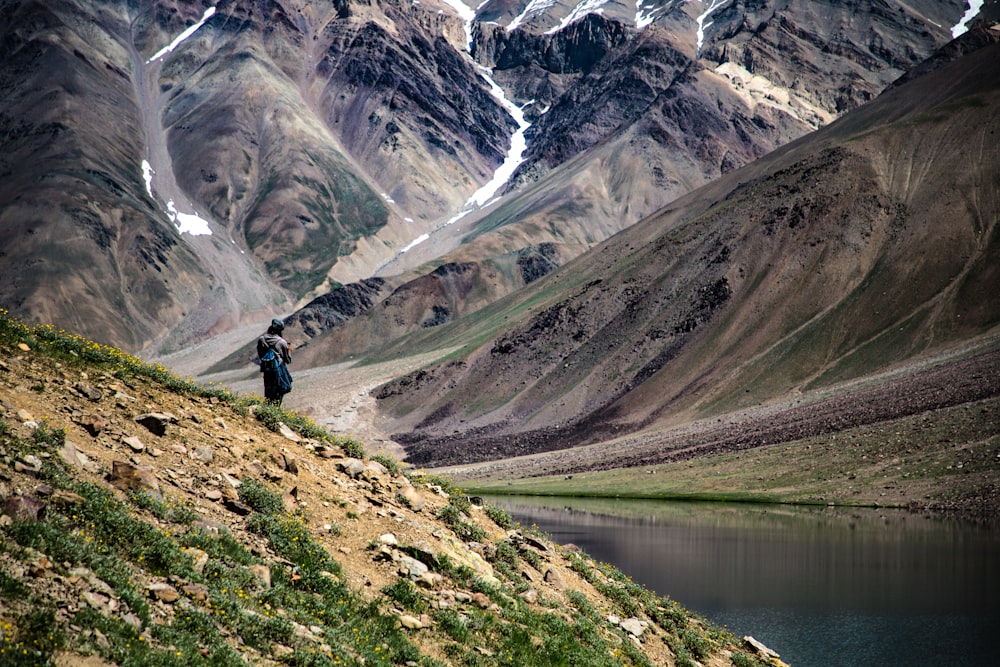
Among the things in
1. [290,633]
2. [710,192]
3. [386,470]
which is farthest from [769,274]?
[290,633]

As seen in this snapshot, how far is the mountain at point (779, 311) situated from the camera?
105 m

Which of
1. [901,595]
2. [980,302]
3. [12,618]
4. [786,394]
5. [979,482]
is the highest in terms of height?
[980,302]

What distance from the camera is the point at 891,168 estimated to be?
135 m

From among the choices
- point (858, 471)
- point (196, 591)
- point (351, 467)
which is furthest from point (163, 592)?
point (858, 471)

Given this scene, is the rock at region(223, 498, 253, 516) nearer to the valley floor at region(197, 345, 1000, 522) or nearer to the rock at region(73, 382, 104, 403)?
the rock at region(73, 382, 104, 403)

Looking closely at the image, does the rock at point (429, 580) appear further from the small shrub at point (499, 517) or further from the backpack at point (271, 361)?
the backpack at point (271, 361)

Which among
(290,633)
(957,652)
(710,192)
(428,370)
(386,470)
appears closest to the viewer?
(290,633)

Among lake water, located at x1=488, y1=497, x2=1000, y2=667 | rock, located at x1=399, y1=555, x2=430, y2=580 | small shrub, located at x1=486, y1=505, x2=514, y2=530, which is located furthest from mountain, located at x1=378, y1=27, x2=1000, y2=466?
rock, located at x1=399, y1=555, x2=430, y2=580

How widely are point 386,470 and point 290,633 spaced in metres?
8.13

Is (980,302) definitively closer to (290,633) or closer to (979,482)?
(979,482)

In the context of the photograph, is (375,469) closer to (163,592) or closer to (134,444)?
(134,444)

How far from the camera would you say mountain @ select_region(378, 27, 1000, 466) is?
104938mm

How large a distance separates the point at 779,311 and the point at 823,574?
271 ft

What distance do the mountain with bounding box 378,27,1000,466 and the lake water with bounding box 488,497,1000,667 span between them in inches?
1124
